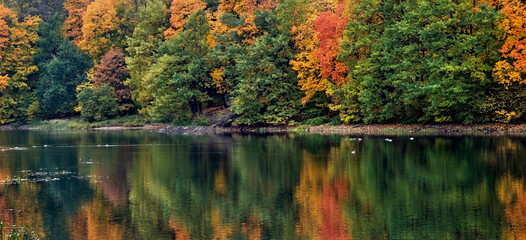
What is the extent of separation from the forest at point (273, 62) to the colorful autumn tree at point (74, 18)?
283 millimetres

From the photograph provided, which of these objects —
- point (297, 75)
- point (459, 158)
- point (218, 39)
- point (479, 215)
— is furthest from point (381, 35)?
point (479, 215)

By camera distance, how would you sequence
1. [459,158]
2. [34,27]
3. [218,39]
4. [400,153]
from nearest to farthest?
[459,158] < [400,153] < [218,39] < [34,27]

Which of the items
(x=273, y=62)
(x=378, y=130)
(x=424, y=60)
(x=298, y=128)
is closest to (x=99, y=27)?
(x=273, y=62)

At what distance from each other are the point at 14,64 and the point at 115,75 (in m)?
17.0

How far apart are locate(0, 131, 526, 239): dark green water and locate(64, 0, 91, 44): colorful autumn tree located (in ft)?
187

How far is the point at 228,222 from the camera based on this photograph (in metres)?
22.5

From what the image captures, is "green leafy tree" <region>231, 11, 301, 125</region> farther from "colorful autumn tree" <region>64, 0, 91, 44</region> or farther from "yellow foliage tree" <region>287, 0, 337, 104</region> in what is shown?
"colorful autumn tree" <region>64, 0, 91, 44</region>

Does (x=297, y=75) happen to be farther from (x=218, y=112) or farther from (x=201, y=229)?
(x=201, y=229)

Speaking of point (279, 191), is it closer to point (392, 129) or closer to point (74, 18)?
point (392, 129)

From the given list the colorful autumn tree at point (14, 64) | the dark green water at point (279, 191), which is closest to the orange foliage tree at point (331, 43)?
the dark green water at point (279, 191)

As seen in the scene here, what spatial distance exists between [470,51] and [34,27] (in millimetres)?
66665

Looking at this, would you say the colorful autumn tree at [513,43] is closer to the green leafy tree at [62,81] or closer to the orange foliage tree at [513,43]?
the orange foliage tree at [513,43]

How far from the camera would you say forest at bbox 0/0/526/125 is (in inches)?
2162

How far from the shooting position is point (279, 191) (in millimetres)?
28406
